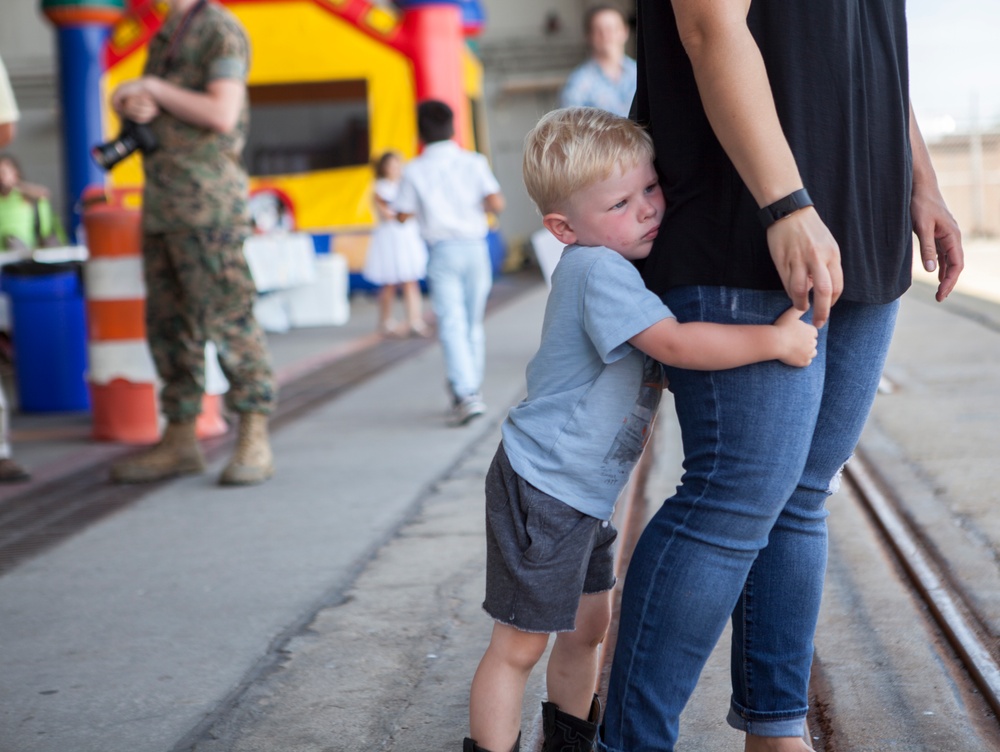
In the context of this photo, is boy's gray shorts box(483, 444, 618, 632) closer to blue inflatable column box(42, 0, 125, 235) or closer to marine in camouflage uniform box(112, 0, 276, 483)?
marine in camouflage uniform box(112, 0, 276, 483)

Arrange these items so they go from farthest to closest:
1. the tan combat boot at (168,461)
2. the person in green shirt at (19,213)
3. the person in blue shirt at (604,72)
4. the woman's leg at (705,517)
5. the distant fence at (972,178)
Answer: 1. the distant fence at (972,178)
2. the person in green shirt at (19,213)
3. the person in blue shirt at (604,72)
4. the tan combat boot at (168,461)
5. the woman's leg at (705,517)

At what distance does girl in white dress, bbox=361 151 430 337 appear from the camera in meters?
10.1

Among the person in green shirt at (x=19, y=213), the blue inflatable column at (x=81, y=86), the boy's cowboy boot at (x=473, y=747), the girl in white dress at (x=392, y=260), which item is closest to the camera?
the boy's cowboy boot at (x=473, y=747)

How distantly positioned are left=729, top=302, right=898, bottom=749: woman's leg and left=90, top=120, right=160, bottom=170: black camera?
3.15 metres

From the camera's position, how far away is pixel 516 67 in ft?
72.2

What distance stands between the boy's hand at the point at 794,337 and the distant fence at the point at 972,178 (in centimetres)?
1939

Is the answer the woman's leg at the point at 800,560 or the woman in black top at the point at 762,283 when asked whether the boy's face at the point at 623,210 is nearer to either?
Answer: the woman in black top at the point at 762,283

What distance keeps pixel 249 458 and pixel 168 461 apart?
1.21ft

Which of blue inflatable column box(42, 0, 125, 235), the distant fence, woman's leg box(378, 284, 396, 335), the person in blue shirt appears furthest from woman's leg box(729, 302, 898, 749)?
the distant fence

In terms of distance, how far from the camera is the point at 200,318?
4.31m

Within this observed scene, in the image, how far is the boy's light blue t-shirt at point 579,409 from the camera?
1725 millimetres

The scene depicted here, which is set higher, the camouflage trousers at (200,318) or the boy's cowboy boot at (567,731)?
the camouflage trousers at (200,318)

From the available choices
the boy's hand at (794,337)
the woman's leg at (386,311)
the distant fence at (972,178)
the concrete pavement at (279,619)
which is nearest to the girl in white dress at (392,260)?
the woman's leg at (386,311)

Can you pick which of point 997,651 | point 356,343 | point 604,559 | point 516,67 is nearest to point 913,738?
point 997,651
